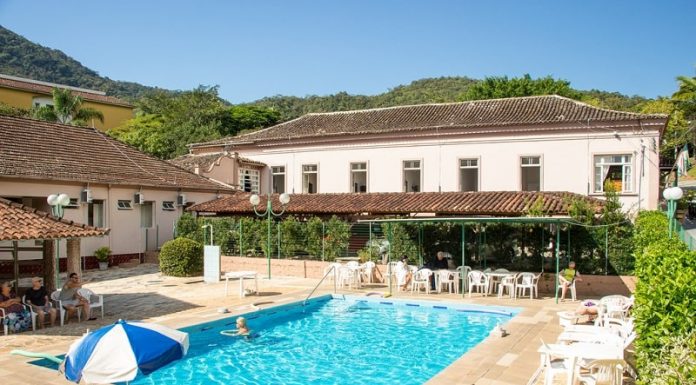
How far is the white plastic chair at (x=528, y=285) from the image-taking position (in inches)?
645

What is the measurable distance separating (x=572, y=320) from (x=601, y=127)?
17.4 m

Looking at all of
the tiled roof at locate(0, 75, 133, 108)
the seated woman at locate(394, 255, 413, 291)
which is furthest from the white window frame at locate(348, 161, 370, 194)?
the tiled roof at locate(0, 75, 133, 108)

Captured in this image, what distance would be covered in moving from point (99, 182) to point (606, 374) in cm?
2216

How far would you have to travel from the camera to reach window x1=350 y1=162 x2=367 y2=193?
103 feet

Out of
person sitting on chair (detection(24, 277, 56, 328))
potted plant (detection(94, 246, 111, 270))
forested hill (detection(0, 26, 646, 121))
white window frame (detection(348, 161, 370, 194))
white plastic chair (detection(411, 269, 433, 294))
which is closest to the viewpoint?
person sitting on chair (detection(24, 277, 56, 328))

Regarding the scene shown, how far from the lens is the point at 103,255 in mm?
24094

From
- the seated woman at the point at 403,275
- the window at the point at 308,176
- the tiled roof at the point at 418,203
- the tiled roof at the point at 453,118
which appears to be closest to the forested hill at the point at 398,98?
the tiled roof at the point at 453,118

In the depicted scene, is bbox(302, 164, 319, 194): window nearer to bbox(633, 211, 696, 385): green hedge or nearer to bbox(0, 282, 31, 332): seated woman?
bbox(0, 282, 31, 332): seated woman

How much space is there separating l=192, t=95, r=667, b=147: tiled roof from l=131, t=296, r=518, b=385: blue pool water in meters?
14.4

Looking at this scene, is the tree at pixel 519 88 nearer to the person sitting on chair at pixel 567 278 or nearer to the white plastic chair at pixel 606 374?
the person sitting on chair at pixel 567 278

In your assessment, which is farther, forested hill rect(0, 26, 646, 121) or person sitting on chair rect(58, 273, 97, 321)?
forested hill rect(0, 26, 646, 121)

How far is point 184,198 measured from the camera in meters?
28.7

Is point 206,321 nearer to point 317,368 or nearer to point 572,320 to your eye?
point 317,368

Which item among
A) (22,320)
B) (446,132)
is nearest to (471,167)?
(446,132)
